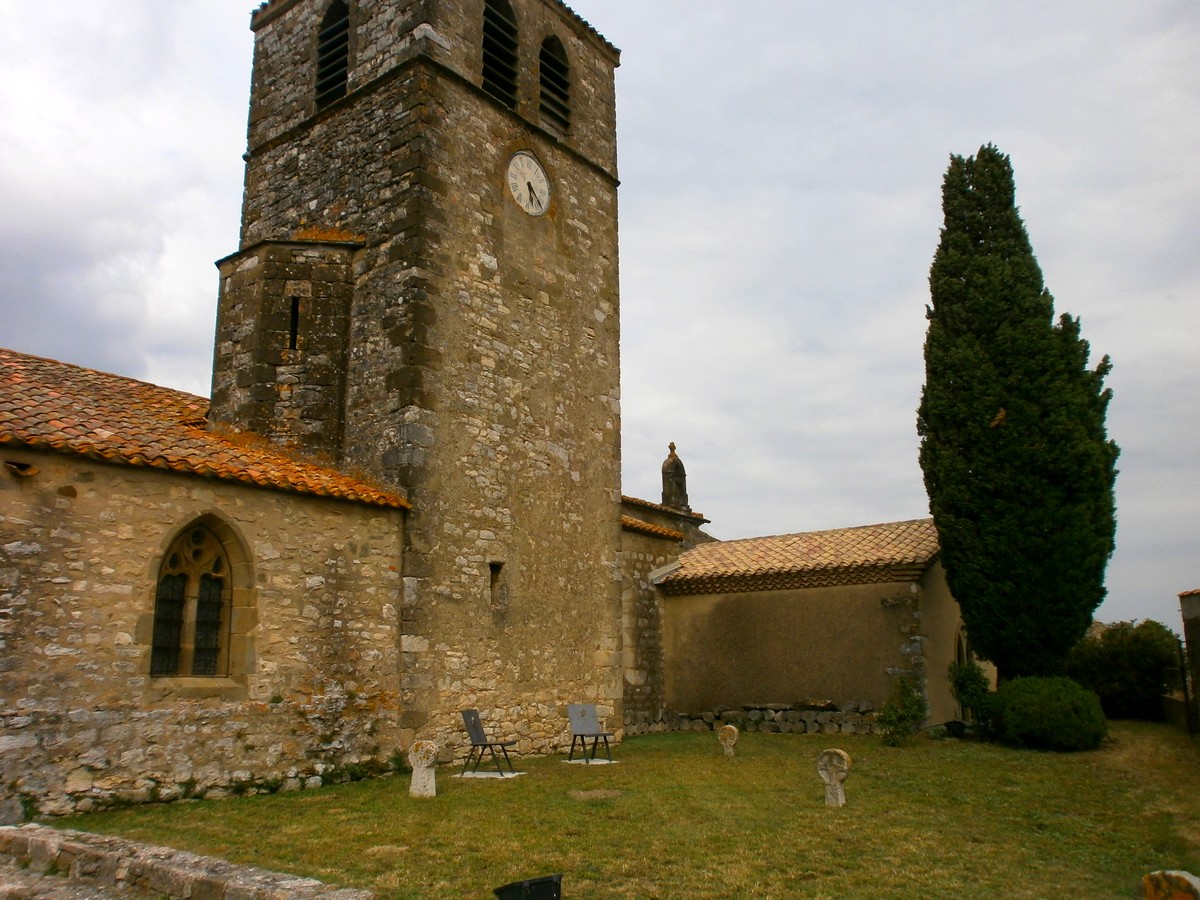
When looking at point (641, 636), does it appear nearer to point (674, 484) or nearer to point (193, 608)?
point (674, 484)

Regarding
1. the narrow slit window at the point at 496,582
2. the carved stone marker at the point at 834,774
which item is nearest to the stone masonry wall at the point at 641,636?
the narrow slit window at the point at 496,582

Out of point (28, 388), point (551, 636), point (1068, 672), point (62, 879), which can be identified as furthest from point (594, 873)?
point (1068, 672)

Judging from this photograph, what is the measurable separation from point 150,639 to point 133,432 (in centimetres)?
233

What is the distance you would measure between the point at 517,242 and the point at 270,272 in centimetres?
380

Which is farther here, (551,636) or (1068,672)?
(1068,672)

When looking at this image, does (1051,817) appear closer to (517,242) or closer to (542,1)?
(517,242)

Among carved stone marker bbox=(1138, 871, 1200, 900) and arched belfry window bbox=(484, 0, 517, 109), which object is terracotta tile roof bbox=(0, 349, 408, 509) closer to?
arched belfry window bbox=(484, 0, 517, 109)

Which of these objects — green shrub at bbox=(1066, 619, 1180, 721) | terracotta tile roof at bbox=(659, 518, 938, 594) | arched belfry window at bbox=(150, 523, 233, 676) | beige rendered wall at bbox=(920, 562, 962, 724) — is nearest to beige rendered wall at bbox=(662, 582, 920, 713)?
terracotta tile roof at bbox=(659, 518, 938, 594)

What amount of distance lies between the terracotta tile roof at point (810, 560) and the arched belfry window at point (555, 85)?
9.04 metres

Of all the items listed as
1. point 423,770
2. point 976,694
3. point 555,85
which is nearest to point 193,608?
point 423,770

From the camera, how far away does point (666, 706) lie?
60.6 ft

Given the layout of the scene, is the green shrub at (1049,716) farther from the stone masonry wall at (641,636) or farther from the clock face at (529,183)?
the clock face at (529,183)

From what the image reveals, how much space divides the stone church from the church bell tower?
0.05m

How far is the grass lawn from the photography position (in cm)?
665
